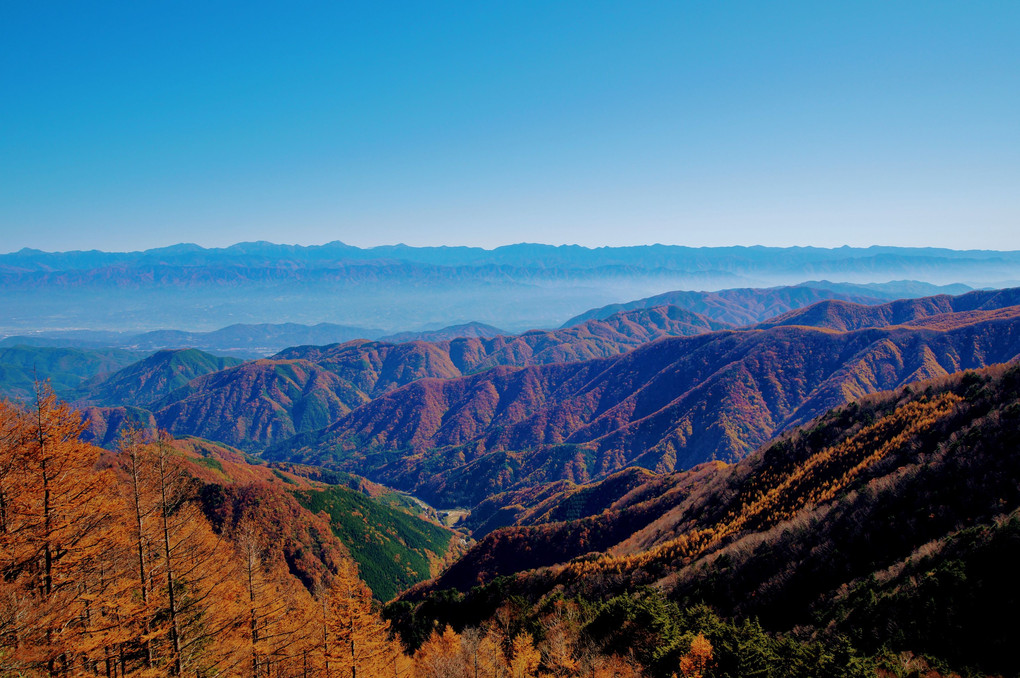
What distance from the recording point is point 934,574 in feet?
100

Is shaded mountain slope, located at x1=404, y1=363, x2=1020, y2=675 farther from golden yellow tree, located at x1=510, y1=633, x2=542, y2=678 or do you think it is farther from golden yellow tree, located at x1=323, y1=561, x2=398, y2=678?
golden yellow tree, located at x1=323, y1=561, x2=398, y2=678

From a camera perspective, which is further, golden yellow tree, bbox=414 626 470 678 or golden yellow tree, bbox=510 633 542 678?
golden yellow tree, bbox=414 626 470 678

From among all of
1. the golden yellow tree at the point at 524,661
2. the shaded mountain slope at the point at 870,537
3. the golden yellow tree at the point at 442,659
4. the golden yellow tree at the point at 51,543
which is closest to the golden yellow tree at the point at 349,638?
the golden yellow tree at the point at 442,659

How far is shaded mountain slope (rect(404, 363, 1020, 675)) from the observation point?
92.4ft

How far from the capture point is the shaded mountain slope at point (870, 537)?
92.4ft

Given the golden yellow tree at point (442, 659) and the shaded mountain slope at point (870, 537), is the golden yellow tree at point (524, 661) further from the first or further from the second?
the shaded mountain slope at point (870, 537)

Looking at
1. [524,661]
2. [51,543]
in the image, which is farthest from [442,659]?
[51,543]

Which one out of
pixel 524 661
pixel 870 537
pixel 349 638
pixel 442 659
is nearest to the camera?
pixel 349 638

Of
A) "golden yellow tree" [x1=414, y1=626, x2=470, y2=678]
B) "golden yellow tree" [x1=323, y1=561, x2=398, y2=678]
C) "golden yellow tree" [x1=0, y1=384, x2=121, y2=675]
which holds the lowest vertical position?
"golden yellow tree" [x1=414, y1=626, x2=470, y2=678]

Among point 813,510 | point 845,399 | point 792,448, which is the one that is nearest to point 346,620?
point 813,510

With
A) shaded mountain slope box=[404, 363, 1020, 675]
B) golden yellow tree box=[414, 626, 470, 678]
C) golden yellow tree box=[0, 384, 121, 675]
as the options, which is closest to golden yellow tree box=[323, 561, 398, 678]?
golden yellow tree box=[414, 626, 470, 678]

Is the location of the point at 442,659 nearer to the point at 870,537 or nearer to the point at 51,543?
the point at 51,543

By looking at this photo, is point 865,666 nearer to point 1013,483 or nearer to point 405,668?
point 405,668

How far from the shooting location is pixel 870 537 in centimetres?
4047
